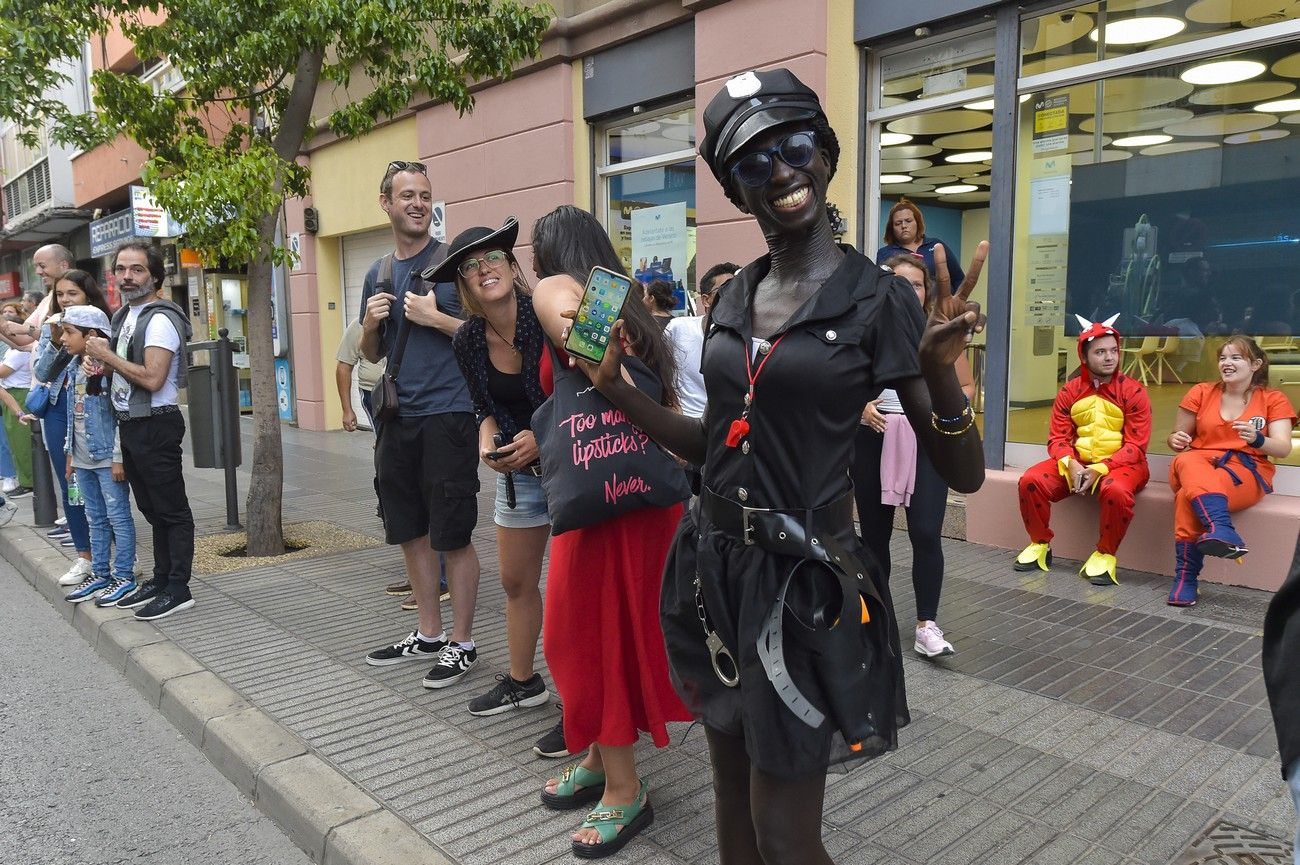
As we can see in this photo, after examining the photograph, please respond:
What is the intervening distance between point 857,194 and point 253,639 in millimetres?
5382

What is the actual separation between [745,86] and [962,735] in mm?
2665

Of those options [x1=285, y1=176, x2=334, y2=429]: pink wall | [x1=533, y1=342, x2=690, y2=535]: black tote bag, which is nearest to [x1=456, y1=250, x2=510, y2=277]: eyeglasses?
[x1=533, y1=342, x2=690, y2=535]: black tote bag

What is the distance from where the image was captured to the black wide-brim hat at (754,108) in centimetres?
181

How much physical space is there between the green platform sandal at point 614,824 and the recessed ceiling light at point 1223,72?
5.69m

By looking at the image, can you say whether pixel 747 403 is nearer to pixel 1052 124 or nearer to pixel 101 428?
pixel 101 428

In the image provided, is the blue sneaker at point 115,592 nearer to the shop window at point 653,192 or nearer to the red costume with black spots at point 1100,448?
the shop window at point 653,192

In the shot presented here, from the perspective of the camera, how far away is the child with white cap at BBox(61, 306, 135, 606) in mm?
5316

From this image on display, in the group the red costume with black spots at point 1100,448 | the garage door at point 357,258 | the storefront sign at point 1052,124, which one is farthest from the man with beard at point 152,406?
the garage door at point 357,258

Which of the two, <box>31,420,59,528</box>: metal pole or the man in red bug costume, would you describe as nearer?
the man in red bug costume

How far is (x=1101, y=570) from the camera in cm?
548

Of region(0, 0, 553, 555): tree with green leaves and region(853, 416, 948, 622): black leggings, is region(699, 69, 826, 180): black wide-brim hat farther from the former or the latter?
region(0, 0, 553, 555): tree with green leaves

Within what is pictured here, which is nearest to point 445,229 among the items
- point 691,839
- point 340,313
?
point 340,313

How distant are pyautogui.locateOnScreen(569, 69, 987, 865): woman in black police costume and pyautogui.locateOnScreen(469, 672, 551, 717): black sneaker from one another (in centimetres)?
198

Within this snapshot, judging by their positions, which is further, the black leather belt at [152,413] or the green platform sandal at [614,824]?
the black leather belt at [152,413]
